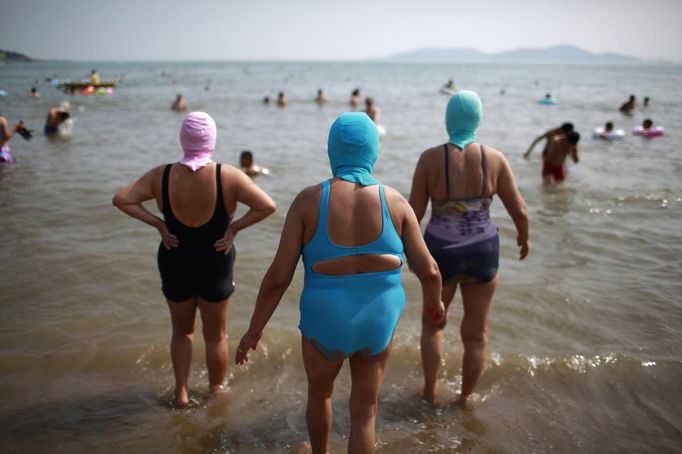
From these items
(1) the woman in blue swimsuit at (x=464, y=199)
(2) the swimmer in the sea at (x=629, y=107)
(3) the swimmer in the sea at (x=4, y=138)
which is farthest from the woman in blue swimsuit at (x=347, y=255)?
(2) the swimmer in the sea at (x=629, y=107)

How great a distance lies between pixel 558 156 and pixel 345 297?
868 centimetres

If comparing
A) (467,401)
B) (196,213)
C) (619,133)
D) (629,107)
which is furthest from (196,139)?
(629,107)

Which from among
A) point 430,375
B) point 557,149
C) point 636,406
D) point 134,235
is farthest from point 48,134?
point 636,406

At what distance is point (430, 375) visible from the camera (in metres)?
3.62

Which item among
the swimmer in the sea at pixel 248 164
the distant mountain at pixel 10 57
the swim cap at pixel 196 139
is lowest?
the swimmer in the sea at pixel 248 164

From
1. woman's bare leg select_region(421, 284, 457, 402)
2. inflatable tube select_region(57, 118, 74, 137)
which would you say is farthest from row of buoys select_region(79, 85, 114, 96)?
woman's bare leg select_region(421, 284, 457, 402)

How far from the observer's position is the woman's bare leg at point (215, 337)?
3316 millimetres

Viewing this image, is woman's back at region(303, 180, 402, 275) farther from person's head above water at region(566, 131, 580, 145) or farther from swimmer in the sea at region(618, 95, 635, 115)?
swimmer in the sea at region(618, 95, 635, 115)

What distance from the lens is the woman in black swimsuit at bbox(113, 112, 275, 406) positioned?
3.07m

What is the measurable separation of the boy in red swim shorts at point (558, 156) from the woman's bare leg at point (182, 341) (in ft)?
27.4

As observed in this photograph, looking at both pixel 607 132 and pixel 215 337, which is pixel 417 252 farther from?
pixel 607 132

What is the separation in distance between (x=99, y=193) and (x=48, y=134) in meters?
7.65

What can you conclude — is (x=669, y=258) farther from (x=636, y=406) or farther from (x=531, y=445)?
(x=531, y=445)

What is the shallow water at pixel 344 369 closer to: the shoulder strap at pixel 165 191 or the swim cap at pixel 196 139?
the shoulder strap at pixel 165 191
